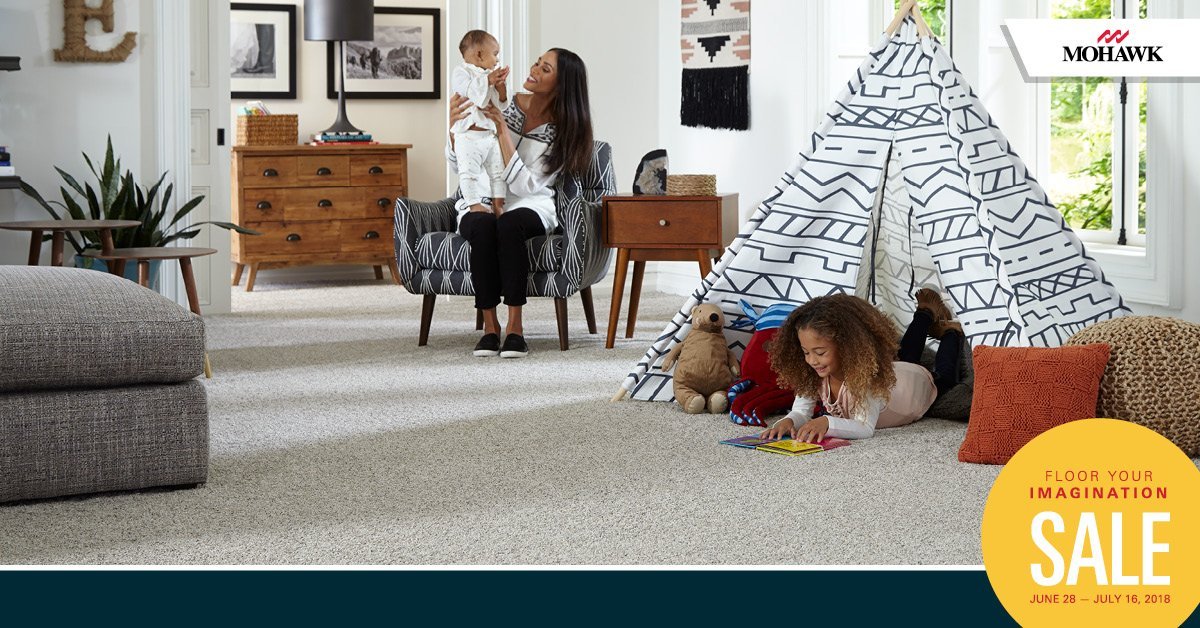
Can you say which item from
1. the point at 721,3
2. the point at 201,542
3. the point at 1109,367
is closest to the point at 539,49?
the point at 721,3

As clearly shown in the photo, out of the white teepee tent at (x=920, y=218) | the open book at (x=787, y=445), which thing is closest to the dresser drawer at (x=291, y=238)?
the white teepee tent at (x=920, y=218)

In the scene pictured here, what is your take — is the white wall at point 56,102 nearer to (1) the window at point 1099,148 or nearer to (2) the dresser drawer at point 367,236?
(2) the dresser drawer at point 367,236

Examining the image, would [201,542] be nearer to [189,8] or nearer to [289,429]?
[289,429]

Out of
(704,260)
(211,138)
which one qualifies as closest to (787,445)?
(704,260)

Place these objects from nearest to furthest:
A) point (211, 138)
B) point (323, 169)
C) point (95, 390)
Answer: point (95, 390), point (211, 138), point (323, 169)

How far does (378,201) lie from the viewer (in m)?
7.52

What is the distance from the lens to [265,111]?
7.38 meters

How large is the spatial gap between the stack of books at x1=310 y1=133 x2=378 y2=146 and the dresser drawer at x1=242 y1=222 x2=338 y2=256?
0.44 metres

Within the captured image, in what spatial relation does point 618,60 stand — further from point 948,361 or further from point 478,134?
point 948,361

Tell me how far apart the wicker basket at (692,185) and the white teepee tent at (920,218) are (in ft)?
4.26

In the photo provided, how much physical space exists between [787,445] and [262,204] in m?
4.69

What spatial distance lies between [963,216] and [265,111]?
479 centimetres

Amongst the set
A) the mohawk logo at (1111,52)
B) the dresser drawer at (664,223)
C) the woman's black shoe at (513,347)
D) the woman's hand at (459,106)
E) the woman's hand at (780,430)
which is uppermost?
the mohawk logo at (1111,52)

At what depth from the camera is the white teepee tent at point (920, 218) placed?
3564 millimetres
